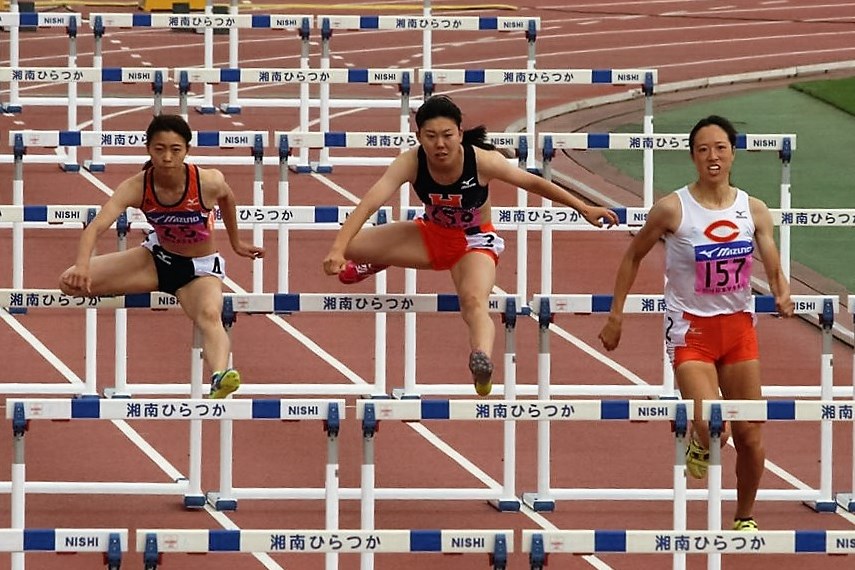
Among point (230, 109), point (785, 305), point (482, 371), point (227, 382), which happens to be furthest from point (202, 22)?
point (785, 305)

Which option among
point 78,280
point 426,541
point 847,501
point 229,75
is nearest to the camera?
point 426,541

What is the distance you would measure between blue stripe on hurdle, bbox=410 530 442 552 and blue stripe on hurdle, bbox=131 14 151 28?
38.5 feet

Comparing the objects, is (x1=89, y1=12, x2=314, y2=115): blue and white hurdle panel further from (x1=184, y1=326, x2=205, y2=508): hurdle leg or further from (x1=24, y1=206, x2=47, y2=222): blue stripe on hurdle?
(x1=184, y1=326, x2=205, y2=508): hurdle leg

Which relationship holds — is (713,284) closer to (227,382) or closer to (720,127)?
(720,127)

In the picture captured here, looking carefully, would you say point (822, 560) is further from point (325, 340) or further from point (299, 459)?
point (325, 340)

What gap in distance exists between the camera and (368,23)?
67.8 ft

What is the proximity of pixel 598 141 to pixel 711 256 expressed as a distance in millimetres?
4492

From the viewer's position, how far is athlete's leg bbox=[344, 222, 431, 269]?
12.1 metres

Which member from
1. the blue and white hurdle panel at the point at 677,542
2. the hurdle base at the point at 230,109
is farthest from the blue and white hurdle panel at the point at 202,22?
the blue and white hurdle panel at the point at 677,542

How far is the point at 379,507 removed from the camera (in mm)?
12578

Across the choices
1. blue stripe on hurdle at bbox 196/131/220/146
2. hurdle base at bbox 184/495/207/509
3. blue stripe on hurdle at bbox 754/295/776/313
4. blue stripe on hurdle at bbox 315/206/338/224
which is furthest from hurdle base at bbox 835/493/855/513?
blue stripe on hurdle at bbox 196/131/220/146

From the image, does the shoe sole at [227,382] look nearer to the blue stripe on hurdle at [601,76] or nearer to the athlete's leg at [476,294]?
the athlete's leg at [476,294]

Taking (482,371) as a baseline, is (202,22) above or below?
Result: above

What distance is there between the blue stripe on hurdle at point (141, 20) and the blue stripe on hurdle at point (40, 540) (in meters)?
11.6
